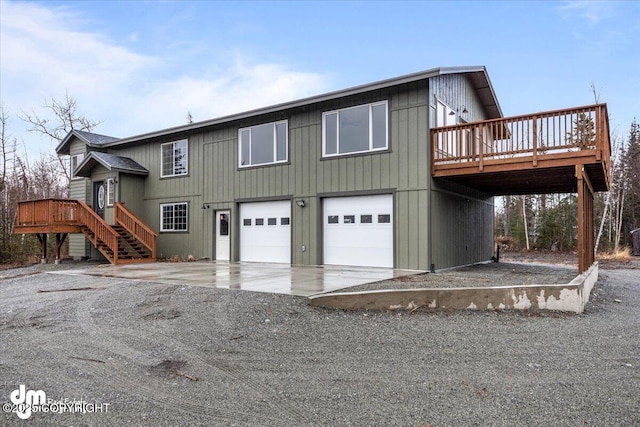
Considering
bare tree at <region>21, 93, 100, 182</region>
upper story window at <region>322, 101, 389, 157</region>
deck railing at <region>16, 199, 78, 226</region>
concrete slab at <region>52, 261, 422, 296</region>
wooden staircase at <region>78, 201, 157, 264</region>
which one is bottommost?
concrete slab at <region>52, 261, 422, 296</region>

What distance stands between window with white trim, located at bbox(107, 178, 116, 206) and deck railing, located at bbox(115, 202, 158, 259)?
4.14 ft

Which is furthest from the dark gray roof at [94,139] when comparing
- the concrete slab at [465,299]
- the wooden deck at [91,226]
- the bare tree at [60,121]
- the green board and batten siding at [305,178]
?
the concrete slab at [465,299]

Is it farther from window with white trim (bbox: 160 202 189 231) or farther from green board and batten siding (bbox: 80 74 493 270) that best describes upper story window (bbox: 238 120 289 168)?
window with white trim (bbox: 160 202 189 231)

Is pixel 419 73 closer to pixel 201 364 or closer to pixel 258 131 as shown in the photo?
pixel 258 131

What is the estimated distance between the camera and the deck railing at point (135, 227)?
15.0 m

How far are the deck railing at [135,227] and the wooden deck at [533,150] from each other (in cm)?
1014

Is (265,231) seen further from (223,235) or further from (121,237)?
(121,237)

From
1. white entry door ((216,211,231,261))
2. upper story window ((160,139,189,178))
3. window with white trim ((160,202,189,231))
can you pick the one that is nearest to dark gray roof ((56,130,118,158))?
upper story window ((160,139,189,178))

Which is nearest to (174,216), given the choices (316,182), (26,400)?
(316,182)

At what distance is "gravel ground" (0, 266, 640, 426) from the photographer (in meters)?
3.03

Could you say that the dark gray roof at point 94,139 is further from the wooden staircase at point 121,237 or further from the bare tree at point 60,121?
the bare tree at point 60,121

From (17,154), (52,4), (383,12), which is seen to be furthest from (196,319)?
(17,154)

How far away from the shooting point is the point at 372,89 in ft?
36.6

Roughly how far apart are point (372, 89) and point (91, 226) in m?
10.7
